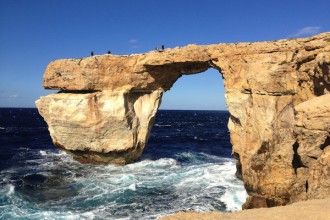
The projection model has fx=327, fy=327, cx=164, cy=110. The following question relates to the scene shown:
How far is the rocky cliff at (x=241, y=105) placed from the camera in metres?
14.2

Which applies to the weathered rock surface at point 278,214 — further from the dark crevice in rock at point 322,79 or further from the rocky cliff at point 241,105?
the dark crevice in rock at point 322,79

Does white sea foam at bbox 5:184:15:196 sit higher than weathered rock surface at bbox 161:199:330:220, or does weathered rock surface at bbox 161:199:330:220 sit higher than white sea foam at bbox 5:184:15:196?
weathered rock surface at bbox 161:199:330:220

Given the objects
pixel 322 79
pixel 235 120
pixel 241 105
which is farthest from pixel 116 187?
pixel 322 79

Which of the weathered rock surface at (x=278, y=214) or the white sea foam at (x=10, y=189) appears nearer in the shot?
the weathered rock surface at (x=278, y=214)

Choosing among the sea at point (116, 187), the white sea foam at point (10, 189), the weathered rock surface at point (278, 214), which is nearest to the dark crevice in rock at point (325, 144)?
the weathered rock surface at point (278, 214)

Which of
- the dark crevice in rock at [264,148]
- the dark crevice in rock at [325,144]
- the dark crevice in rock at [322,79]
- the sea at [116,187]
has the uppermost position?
the dark crevice in rock at [322,79]

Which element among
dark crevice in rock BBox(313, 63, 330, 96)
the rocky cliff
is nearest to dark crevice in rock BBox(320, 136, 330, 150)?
the rocky cliff

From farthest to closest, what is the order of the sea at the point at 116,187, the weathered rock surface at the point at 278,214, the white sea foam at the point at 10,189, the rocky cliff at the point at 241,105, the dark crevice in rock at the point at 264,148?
the white sea foam at the point at 10,189, the dark crevice in rock at the point at 264,148, the sea at the point at 116,187, the rocky cliff at the point at 241,105, the weathered rock surface at the point at 278,214

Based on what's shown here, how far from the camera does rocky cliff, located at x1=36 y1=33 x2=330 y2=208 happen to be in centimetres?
1418

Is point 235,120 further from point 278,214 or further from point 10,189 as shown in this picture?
point 10,189

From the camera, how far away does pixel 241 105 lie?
19.6 meters

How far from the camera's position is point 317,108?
12.9 metres

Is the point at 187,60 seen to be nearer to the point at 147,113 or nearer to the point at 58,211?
the point at 147,113

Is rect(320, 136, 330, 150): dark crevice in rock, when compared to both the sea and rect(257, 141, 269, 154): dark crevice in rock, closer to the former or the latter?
rect(257, 141, 269, 154): dark crevice in rock
